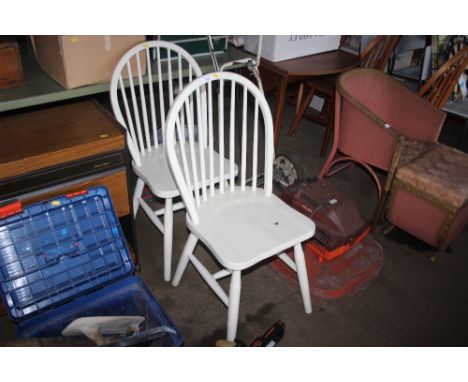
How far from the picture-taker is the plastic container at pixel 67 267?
1411 millimetres

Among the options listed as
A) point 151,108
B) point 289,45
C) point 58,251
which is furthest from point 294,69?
point 58,251

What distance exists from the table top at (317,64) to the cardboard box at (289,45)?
0.03 meters

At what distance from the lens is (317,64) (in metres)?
2.44

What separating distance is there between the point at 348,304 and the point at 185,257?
74cm

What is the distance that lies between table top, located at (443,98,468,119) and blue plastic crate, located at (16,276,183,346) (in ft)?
6.67

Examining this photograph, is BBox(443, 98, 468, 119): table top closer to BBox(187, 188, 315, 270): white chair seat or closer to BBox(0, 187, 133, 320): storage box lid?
BBox(187, 188, 315, 270): white chair seat

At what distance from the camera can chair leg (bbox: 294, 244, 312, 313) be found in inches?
62.6

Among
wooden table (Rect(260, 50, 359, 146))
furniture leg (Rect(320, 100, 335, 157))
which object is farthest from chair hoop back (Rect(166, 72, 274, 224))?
furniture leg (Rect(320, 100, 335, 157))

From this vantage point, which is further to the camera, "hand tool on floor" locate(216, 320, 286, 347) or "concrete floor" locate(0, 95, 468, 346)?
"concrete floor" locate(0, 95, 468, 346)

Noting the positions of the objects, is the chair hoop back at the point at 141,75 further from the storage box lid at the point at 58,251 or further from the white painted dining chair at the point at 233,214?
the storage box lid at the point at 58,251

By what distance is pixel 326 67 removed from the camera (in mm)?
2406

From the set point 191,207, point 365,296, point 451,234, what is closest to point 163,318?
point 191,207

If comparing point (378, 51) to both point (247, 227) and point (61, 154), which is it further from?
point (61, 154)

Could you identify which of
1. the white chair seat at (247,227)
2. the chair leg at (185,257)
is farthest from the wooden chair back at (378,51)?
the chair leg at (185,257)
